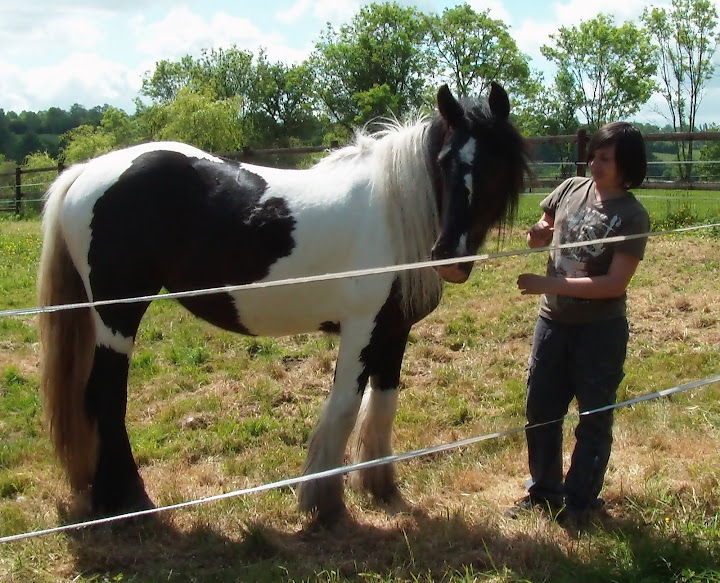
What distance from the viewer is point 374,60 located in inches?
1770

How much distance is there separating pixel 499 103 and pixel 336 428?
1.70 m

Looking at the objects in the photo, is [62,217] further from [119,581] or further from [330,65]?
[330,65]

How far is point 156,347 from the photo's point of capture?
5.98 m

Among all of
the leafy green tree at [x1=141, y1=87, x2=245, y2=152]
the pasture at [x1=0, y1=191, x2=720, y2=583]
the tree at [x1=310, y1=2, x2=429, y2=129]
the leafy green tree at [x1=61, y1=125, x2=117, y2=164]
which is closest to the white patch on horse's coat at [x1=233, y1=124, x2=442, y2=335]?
the pasture at [x1=0, y1=191, x2=720, y2=583]

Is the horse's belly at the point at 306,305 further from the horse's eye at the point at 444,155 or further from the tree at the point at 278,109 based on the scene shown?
the tree at the point at 278,109

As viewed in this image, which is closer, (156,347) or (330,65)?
(156,347)

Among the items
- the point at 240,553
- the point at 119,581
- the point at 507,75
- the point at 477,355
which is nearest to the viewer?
the point at 119,581

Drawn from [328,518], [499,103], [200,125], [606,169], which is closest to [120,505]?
[328,518]

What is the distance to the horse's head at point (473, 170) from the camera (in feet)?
9.09

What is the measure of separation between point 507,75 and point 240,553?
151ft

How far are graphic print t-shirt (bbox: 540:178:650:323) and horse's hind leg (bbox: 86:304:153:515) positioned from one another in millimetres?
2076

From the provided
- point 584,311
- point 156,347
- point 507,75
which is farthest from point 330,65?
point 584,311

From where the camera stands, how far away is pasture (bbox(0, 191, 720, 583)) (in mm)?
2791

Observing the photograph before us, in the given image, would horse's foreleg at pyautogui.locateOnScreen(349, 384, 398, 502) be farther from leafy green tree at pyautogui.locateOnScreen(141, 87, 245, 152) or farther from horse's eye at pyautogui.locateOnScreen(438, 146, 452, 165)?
leafy green tree at pyautogui.locateOnScreen(141, 87, 245, 152)
